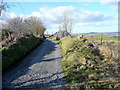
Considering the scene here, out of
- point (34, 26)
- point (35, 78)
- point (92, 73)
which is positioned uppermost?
point (34, 26)

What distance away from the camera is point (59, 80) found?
27.9ft

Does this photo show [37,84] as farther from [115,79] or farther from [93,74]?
[115,79]

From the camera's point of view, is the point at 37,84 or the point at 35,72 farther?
the point at 35,72

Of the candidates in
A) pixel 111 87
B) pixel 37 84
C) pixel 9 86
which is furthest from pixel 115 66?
pixel 9 86

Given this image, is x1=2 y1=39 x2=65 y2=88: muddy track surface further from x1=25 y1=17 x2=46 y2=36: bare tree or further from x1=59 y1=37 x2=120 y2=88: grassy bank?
x1=25 y1=17 x2=46 y2=36: bare tree

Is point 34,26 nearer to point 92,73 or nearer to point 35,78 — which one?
point 35,78

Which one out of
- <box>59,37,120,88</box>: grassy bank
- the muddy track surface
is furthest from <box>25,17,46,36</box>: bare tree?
the muddy track surface

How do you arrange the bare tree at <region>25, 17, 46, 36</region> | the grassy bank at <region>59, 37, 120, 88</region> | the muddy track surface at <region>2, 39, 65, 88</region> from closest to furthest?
the grassy bank at <region>59, 37, 120, 88</region>, the muddy track surface at <region>2, 39, 65, 88</region>, the bare tree at <region>25, 17, 46, 36</region>

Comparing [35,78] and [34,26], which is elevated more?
[34,26]

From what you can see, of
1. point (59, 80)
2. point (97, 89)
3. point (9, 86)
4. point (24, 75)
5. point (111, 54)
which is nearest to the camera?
point (97, 89)

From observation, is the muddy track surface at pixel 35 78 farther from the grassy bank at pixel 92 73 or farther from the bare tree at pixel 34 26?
the bare tree at pixel 34 26

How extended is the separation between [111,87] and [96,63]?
3.42 meters

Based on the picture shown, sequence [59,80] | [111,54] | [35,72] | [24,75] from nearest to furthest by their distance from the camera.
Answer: [59,80] → [24,75] → [35,72] → [111,54]

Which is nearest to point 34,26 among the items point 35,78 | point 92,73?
point 35,78
